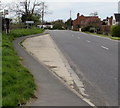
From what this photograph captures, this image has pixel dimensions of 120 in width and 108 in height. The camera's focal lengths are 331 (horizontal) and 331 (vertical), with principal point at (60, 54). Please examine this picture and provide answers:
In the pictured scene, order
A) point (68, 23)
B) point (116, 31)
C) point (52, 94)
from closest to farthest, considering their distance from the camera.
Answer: point (52, 94) → point (116, 31) → point (68, 23)

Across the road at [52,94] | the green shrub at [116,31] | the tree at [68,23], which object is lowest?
the road at [52,94]

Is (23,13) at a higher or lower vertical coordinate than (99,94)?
higher

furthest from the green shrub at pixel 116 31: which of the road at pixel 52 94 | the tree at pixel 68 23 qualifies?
the tree at pixel 68 23

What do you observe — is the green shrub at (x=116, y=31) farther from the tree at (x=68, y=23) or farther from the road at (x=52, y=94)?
the tree at (x=68, y=23)

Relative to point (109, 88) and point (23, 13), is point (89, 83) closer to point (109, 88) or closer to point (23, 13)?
point (109, 88)

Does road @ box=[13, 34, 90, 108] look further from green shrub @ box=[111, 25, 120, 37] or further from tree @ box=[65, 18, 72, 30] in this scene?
tree @ box=[65, 18, 72, 30]

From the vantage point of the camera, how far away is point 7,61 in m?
11.8

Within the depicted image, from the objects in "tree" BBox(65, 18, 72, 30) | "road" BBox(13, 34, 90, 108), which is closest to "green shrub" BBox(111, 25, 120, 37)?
"road" BBox(13, 34, 90, 108)

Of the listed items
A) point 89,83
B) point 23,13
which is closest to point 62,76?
point 89,83

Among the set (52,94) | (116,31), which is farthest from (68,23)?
(52,94)

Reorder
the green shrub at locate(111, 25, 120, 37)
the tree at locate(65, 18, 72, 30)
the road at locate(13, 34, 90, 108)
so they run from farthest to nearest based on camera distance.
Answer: the tree at locate(65, 18, 72, 30)
the green shrub at locate(111, 25, 120, 37)
the road at locate(13, 34, 90, 108)

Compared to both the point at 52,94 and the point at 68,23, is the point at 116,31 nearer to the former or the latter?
the point at 52,94

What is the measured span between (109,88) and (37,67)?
4077 mm

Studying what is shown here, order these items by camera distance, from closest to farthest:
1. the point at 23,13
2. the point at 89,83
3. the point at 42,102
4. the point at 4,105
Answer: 1. the point at 4,105
2. the point at 42,102
3. the point at 89,83
4. the point at 23,13
